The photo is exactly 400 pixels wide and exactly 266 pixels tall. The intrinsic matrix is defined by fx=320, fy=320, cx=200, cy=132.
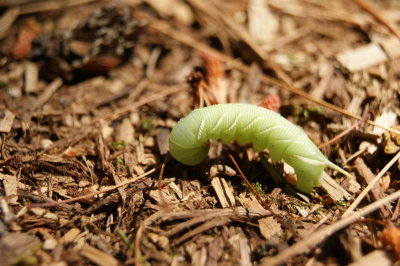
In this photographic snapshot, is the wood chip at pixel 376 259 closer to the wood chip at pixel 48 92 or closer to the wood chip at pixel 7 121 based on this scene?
the wood chip at pixel 7 121

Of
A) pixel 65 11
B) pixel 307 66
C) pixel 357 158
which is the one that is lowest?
pixel 357 158

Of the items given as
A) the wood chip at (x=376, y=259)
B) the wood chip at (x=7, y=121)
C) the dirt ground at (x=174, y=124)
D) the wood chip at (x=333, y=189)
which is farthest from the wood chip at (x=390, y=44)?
the wood chip at (x=7, y=121)

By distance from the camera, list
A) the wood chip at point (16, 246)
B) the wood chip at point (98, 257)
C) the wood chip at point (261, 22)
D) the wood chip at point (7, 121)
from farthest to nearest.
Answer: the wood chip at point (261, 22), the wood chip at point (7, 121), the wood chip at point (98, 257), the wood chip at point (16, 246)

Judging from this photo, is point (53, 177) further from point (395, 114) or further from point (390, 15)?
point (390, 15)

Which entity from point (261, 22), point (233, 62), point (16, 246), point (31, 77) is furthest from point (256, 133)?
point (31, 77)

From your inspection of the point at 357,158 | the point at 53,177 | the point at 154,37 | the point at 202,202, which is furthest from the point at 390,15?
the point at 53,177

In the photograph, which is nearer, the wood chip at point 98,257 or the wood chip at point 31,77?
the wood chip at point 98,257

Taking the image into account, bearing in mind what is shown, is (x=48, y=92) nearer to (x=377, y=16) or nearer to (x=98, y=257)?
(x=98, y=257)
